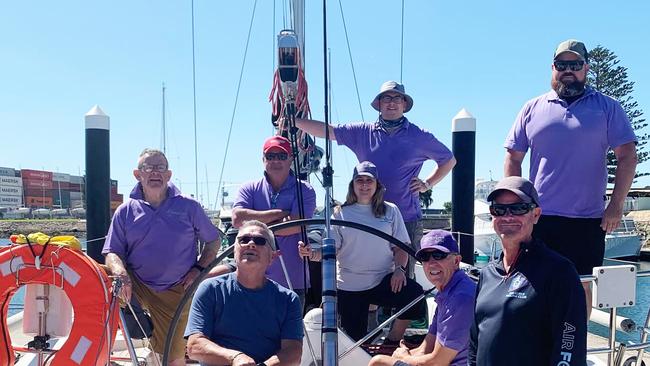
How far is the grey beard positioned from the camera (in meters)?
2.94

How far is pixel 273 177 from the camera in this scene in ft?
12.3

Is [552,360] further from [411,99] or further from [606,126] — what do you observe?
[411,99]

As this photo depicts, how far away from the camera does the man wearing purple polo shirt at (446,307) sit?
2539mm

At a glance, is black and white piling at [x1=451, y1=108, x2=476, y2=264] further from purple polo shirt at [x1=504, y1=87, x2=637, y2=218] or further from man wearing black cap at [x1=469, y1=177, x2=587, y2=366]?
man wearing black cap at [x1=469, y1=177, x2=587, y2=366]

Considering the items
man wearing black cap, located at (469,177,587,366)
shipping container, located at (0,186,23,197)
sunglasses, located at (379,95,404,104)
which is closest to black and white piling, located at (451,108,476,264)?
sunglasses, located at (379,95,404,104)

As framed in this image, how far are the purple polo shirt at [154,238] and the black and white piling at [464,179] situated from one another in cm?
326

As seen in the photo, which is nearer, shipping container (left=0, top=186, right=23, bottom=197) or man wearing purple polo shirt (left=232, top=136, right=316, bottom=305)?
man wearing purple polo shirt (left=232, top=136, right=316, bottom=305)

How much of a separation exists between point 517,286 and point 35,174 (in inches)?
3702

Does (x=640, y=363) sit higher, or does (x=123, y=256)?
(x=123, y=256)

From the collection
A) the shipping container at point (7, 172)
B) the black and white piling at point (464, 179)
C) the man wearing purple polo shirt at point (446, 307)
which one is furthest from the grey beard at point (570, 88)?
the shipping container at point (7, 172)

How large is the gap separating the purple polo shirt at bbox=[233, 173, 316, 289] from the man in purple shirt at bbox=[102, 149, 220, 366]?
33cm

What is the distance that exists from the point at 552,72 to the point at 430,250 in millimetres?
1228

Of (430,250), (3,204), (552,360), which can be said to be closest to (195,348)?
(430,250)

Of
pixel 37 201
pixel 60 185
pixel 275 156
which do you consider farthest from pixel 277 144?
pixel 60 185
